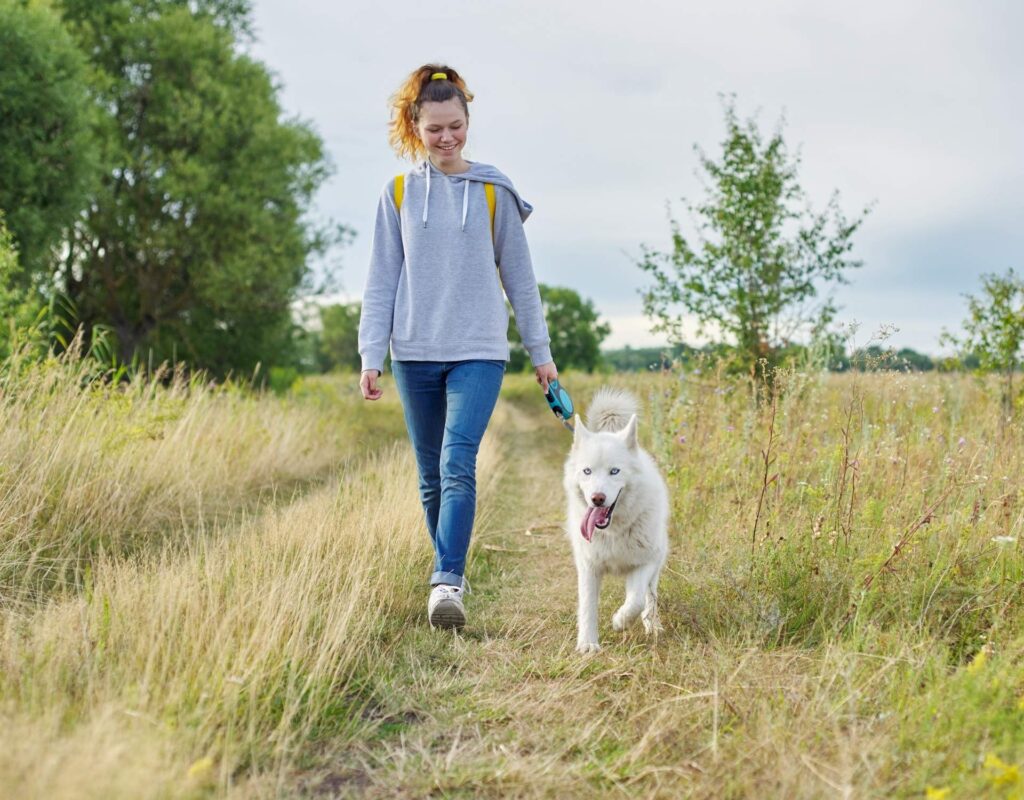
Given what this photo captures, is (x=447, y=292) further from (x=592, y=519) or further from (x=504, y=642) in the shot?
(x=504, y=642)

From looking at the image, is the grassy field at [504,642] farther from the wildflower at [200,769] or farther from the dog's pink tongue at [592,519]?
the dog's pink tongue at [592,519]

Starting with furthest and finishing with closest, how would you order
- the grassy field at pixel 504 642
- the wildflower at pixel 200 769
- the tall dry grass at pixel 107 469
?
the tall dry grass at pixel 107 469 < the grassy field at pixel 504 642 < the wildflower at pixel 200 769

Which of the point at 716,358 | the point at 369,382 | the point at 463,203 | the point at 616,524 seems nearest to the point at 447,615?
the point at 616,524

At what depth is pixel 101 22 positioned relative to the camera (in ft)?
65.3

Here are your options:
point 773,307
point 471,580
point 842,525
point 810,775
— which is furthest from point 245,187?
point 810,775

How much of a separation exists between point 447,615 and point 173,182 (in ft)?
60.5

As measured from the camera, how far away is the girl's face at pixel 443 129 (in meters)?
3.90

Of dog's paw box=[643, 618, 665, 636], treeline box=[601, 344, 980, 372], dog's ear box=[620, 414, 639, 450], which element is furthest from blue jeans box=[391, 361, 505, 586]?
treeline box=[601, 344, 980, 372]

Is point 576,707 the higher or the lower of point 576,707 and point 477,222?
the lower

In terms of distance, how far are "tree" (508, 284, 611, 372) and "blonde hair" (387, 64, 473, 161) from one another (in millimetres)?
71620

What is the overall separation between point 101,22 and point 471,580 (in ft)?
67.0

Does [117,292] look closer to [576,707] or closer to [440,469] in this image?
[440,469]

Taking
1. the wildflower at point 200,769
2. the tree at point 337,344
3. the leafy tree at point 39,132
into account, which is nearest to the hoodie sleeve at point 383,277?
the wildflower at point 200,769

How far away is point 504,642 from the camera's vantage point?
3.75m
